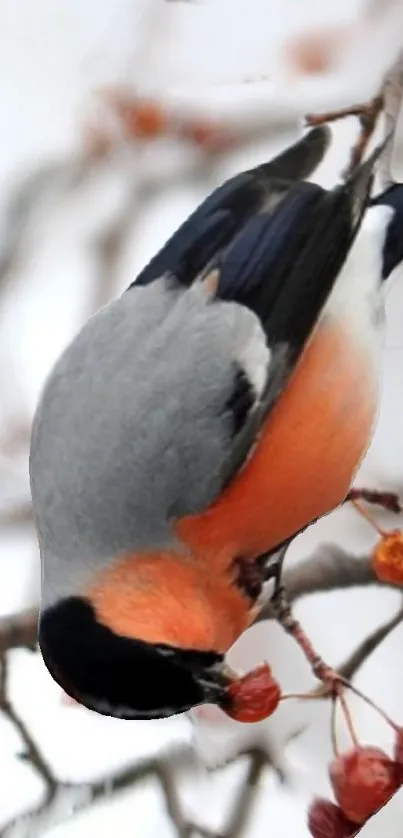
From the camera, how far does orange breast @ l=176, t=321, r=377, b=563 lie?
2.07 ft

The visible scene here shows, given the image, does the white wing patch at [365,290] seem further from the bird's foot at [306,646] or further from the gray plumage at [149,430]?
the bird's foot at [306,646]

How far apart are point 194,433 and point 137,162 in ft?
0.72

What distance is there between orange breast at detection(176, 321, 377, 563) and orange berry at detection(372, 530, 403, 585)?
0.09 metres

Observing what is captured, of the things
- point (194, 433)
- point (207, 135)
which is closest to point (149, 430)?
point (194, 433)

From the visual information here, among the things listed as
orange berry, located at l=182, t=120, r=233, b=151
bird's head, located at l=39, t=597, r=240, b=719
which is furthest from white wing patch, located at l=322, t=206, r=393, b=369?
bird's head, located at l=39, t=597, r=240, b=719

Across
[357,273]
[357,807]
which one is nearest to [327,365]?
[357,273]

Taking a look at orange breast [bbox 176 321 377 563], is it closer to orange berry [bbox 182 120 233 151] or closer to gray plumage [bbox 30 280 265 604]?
gray plumage [bbox 30 280 265 604]

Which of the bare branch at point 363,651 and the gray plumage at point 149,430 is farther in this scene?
the bare branch at point 363,651

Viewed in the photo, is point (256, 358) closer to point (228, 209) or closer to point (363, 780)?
point (228, 209)

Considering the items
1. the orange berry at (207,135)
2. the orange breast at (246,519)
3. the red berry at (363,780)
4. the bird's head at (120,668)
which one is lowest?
the red berry at (363,780)

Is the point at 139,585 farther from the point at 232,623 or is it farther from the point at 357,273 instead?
the point at 357,273

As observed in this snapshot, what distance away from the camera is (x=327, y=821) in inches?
28.7

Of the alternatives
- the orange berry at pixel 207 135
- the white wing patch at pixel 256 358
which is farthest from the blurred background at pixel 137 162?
the white wing patch at pixel 256 358

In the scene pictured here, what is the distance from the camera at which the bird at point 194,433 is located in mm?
619
